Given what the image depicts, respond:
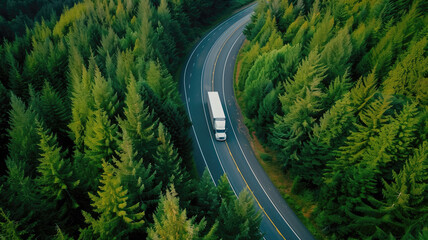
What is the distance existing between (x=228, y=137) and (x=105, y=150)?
67.7 ft

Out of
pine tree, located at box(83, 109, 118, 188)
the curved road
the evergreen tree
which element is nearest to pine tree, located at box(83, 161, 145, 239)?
the evergreen tree

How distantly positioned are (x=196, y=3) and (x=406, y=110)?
5291 centimetres

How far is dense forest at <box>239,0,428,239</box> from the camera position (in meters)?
22.2

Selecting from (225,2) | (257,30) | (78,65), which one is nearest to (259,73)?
(257,30)

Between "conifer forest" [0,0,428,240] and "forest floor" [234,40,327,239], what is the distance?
95 centimetres

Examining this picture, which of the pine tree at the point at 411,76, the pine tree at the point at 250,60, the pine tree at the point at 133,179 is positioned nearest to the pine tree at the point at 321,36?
the pine tree at the point at 250,60

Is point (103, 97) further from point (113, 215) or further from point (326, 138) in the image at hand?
point (326, 138)

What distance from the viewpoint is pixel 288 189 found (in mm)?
33438

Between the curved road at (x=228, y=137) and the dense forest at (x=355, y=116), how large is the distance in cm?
316

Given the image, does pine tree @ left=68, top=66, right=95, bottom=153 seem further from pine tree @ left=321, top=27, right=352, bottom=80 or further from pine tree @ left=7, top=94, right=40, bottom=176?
pine tree @ left=321, top=27, right=352, bottom=80

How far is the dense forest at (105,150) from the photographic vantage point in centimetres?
1695

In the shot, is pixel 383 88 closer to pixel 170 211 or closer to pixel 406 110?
pixel 406 110

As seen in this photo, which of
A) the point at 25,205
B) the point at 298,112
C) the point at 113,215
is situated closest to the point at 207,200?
the point at 113,215

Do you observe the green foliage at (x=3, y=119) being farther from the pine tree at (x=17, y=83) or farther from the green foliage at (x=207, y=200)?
the green foliage at (x=207, y=200)
